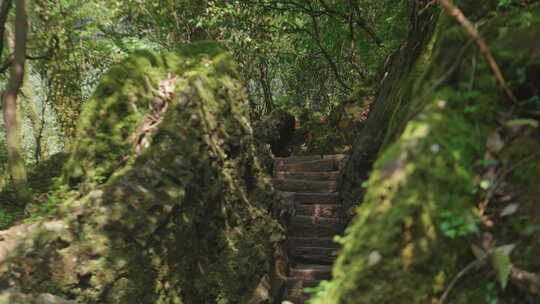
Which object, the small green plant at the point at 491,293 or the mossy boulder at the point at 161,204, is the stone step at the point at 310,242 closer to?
the mossy boulder at the point at 161,204

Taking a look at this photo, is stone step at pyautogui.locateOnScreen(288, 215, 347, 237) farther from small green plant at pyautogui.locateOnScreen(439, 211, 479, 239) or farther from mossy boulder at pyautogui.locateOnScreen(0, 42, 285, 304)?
small green plant at pyautogui.locateOnScreen(439, 211, 479, 239)

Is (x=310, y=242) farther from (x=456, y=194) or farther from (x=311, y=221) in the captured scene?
(x=456, y=194)

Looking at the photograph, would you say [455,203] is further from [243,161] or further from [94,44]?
[94,44]

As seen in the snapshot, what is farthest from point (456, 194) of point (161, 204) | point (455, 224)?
point (161, 204)

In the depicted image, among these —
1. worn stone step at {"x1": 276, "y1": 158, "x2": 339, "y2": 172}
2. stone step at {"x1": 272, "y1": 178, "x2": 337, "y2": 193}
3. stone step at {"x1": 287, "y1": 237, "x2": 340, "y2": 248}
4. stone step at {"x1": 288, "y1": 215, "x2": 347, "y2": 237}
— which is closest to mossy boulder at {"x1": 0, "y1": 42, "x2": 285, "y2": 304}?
stone step at {"x1": 287, "y1": 237, "x2": 340, "y2": 248}

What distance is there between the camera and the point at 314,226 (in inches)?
336

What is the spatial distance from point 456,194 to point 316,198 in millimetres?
7349

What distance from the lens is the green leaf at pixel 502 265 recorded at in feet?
5.57

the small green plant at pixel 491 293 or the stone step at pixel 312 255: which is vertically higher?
the stone step at pixel 312 255

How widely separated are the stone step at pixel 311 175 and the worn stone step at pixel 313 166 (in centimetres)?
30

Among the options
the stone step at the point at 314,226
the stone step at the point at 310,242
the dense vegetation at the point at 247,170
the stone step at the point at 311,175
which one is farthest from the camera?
the stone step at the point at 311,175

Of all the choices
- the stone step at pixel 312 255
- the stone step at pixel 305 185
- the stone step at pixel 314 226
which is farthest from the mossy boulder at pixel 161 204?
the stone step at pixel 305 185

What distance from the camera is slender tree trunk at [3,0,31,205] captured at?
5922 mm

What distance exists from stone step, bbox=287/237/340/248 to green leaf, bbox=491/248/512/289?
21.3 feet
